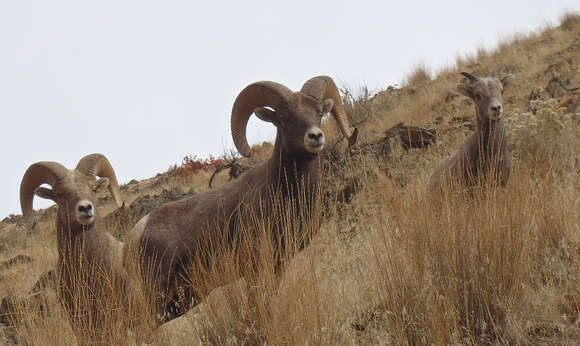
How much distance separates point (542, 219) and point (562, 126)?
4.33 meters

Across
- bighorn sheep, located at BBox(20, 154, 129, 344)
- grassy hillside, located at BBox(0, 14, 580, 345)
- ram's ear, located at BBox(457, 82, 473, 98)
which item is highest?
ram's ear, located at BBox(457, 82, 473, 98)

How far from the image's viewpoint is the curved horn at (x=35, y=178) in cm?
509

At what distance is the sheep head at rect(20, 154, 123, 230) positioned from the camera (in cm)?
488

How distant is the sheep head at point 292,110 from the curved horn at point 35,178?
177cm

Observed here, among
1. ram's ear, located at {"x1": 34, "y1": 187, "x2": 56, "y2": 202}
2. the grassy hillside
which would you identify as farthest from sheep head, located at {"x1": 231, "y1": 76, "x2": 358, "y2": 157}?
ram's ear, located at {"x1": 34, "y1": 187, "x2": 56, "y2": 202}

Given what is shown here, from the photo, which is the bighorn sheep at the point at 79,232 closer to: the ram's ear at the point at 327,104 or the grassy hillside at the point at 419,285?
the grassy hillside at the point at 419,285

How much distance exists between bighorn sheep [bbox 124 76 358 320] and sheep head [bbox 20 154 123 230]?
536 mm

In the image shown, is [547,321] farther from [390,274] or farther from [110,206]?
[110,206]

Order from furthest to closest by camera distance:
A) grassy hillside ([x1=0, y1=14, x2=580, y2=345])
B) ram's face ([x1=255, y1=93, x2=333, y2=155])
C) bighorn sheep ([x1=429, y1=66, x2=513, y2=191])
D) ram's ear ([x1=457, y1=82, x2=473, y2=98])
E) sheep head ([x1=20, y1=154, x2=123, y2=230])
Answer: ram's ear ([x1=457, y1=82, x2=473, y2=98]) < bighorn sheep ([x1=429, y1=66, x2=513, y2=191]) < sheep head ([x1=20, y1=154, x2=123, y2=230]) < ram's face ([x1=255, y1=93, x2=333, y2=155]) < grassy hillside ([x1=0, y1=14, x2=580, y2=345])

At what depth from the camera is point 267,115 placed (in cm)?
484

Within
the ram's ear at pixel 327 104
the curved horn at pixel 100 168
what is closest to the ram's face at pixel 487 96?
the ram's ear at pixel 327 104

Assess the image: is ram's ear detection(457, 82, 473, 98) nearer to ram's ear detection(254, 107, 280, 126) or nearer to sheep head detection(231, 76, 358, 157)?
sheep head detection(231, 76, 358, 157)

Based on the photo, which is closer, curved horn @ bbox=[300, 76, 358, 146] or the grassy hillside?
the grassy hillside

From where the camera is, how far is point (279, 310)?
3.33 meters
